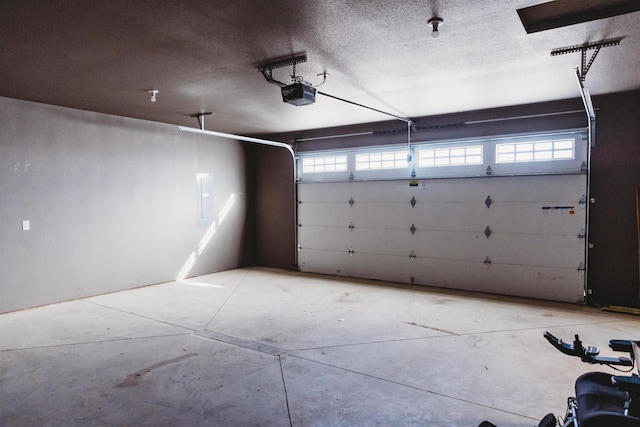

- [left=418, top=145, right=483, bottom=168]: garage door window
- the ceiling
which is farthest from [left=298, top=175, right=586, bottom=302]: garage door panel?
the ceiling

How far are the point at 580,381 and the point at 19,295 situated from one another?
19.6ft

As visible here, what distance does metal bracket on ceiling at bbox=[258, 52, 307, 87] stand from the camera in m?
3.52

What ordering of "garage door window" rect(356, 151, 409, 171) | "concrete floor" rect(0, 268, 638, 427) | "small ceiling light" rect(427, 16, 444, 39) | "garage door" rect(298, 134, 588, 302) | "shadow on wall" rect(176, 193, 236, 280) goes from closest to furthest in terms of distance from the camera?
"concrete floor" rect(0, 268, 638, 427), "small ceiling light" rect(427, 16, 444, 39), "garage door" rect(298, 134, 588, 302), "garage door window" rect(356, 151, 409, 171), "shadow on wall" rect(176, 193, 236, 280)

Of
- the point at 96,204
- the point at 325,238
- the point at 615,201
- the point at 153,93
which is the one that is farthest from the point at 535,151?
the point at 96,204

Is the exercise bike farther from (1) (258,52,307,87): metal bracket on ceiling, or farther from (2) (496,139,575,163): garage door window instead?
(2) (496,139,575,163): garage door window

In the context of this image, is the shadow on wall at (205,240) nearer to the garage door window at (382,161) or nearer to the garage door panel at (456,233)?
the garage door panel at (456,233)

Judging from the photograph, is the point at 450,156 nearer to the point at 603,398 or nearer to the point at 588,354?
the point at 588,354

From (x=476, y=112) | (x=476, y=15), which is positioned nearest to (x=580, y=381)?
(x=476, y=15)

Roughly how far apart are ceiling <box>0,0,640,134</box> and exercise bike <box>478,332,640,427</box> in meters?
2.16

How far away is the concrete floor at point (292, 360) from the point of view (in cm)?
257

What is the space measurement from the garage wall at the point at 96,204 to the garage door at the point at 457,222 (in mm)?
2141

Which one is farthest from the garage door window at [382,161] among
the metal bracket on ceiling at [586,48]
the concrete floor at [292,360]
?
the metal bracket on ceiling at [586,48]

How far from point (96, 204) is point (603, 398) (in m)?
6.13

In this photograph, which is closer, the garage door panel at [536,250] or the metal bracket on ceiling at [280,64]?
the metal bracket on ceiling at [280,64]
